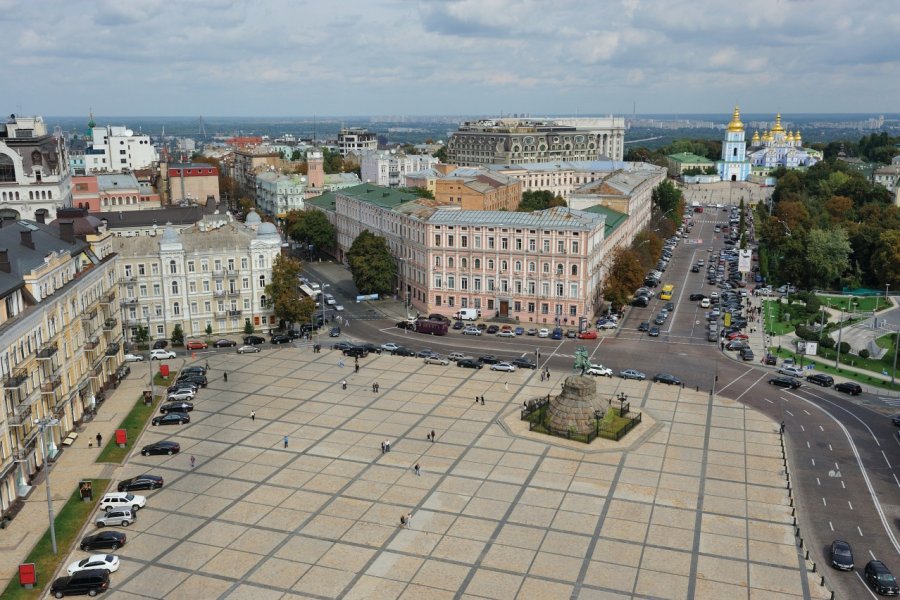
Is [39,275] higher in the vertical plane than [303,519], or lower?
higher

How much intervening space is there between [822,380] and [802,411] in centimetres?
963

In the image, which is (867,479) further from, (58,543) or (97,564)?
(58,543)

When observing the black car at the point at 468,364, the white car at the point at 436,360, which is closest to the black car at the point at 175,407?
the white car at the point at 436,360

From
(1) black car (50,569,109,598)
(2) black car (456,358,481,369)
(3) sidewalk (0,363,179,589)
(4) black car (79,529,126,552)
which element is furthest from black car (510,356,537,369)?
(1) black car (50,569,109,598)

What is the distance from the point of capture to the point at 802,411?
74812mm

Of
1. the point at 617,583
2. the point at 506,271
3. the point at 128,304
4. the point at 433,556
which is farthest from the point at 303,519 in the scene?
the point at 506,271

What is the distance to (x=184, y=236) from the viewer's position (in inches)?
3930

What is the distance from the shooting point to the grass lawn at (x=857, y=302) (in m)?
113

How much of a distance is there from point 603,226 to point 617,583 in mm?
72836

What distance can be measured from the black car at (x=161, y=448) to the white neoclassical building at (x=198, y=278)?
35223 mm

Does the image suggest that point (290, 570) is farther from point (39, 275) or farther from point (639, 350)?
point (639, 350)

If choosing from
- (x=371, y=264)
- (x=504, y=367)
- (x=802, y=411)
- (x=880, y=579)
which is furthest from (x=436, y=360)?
(x=880, y=579)

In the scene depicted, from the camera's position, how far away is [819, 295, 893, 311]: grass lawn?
11306cm

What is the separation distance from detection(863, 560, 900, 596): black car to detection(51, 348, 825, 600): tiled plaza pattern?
3.77m
